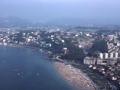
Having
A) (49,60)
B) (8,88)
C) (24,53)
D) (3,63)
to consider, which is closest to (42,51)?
(24,53)

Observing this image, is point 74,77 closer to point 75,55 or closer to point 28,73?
point 28,73

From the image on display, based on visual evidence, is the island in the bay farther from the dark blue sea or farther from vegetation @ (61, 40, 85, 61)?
the dark blue sea

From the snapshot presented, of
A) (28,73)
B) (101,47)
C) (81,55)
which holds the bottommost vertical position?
(28,73)

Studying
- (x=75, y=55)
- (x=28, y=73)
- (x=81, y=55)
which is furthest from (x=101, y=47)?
(x=28, y=73)

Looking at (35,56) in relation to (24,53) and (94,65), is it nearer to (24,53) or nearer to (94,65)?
(24,53)

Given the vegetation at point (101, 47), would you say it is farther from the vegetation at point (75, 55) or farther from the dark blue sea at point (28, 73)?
the dark blue sea at point (28, 73)

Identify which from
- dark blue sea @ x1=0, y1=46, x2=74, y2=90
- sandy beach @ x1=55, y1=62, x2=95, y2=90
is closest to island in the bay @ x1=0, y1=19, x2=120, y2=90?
sandy beach @ x1=55, y1=62, x2=95, y2=90

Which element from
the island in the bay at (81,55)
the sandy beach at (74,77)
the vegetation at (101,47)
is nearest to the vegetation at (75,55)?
the island in the bay at (81,55)
